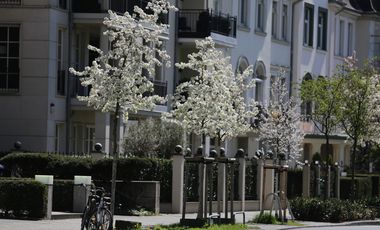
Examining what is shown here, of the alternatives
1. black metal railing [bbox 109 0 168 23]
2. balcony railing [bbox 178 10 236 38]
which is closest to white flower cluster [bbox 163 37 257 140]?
black metal railing [bbox 109 0 168 23]

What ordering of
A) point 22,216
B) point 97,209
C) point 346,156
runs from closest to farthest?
point 97,209
point 22,216
point 346,156

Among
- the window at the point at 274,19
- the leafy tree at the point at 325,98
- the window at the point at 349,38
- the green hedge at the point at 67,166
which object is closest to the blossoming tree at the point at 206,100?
the green hedge at the point at 67,166

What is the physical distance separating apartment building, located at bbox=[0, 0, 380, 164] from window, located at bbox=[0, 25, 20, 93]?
0.03 metres

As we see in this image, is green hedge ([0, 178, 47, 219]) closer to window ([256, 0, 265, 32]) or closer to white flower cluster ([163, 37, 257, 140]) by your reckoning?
white flower cluster ([163, 37, 257, 140])

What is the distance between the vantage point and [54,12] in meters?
36.6

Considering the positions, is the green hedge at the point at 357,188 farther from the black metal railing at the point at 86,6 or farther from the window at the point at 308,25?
the window at the point at 308,25

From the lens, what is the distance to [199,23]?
4347 cm

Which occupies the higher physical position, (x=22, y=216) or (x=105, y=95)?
(x=105, y=95)

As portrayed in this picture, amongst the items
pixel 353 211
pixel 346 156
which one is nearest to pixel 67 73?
pixel 353 211

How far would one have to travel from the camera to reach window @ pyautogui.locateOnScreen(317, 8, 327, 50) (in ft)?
188

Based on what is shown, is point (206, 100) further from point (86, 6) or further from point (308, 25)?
point (308, 25)

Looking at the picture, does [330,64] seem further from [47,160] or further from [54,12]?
[47,160]

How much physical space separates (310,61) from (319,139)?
389 cm

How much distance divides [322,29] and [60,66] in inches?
922
